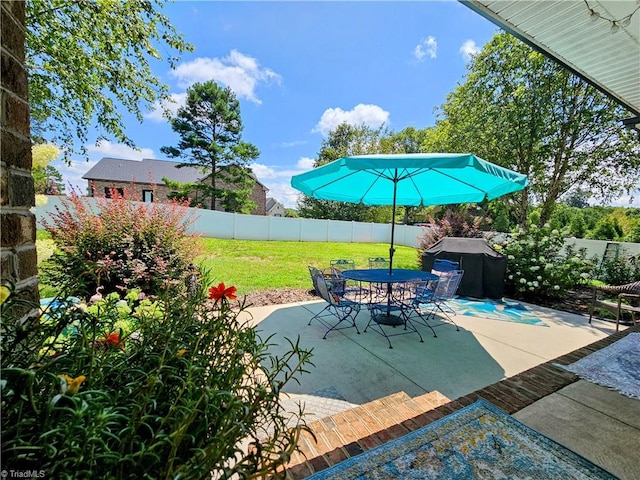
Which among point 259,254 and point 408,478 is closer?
point 408,478

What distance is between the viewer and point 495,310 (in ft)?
18.5

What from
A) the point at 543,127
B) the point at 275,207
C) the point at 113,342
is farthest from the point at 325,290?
the point at 275,207

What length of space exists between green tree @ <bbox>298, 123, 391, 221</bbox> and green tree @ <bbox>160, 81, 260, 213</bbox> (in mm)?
6562

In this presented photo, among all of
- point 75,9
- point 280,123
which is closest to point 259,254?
point 75,9

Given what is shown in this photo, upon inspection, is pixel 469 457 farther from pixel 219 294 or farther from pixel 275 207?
pixel 275 207

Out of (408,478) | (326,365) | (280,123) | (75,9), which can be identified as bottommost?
(326,365)

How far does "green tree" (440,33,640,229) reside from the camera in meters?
8.03

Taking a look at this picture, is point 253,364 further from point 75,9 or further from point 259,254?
point 259,254

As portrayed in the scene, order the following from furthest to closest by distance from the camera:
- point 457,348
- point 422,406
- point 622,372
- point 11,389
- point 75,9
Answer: point 75,9, point 457,348, point 622,372, point 422,406, point 11,389

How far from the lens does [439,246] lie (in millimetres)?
7238

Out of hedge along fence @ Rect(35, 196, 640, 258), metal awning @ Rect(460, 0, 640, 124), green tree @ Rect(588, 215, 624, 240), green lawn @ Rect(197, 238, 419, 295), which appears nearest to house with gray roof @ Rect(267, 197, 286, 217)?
hedge along fence @ Rect(35, 196, 640, 258)

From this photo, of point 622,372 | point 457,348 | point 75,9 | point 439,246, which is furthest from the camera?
point 439,246

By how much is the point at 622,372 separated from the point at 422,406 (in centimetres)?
183

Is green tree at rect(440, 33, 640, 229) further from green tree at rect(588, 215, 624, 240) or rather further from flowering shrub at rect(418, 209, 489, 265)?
flowering shrub at rect(418, 209, 489, 265)
